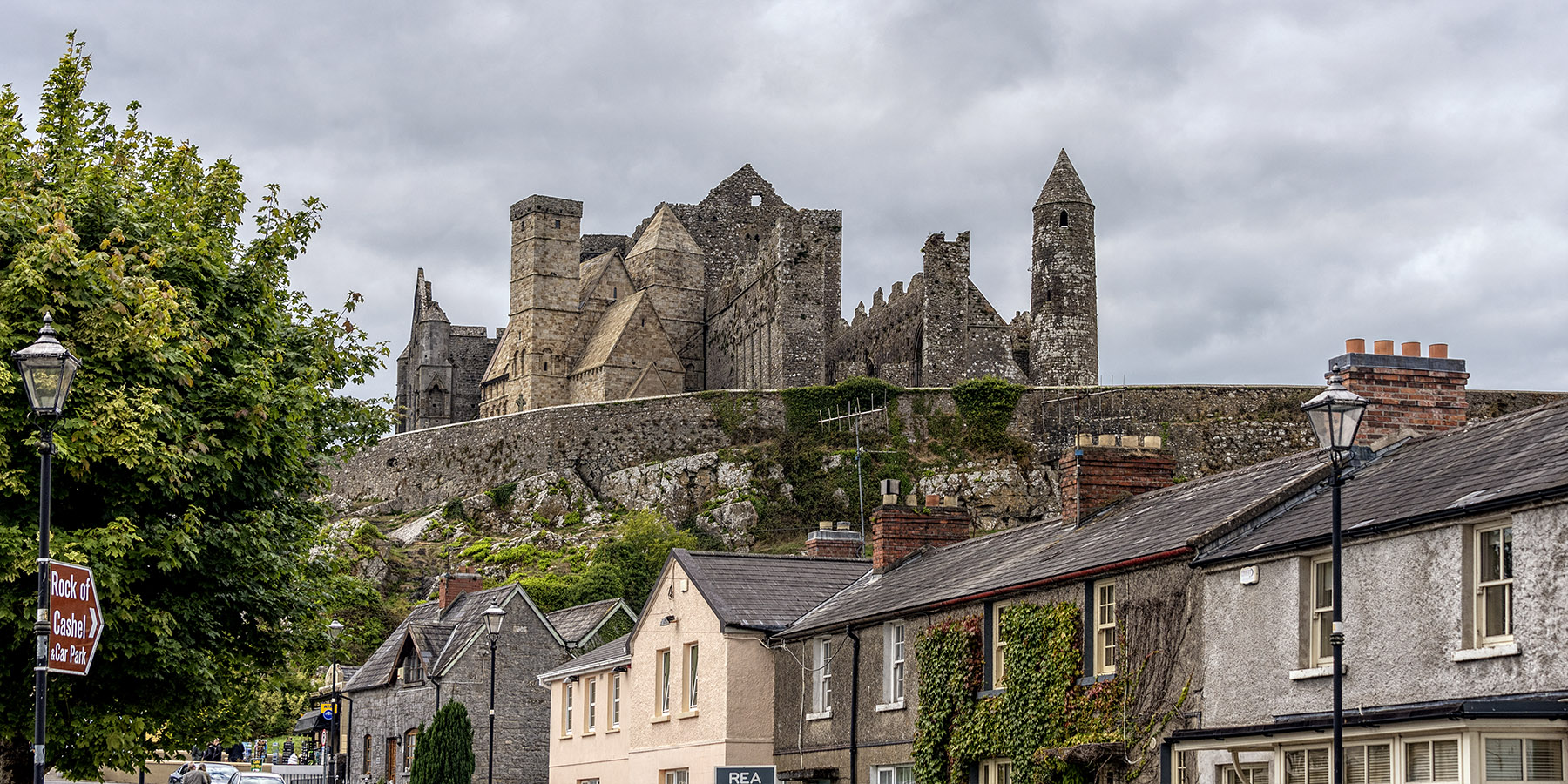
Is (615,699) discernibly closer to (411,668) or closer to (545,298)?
(411,668)

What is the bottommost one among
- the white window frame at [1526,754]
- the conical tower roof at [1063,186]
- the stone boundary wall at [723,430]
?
the white window frame at [1526,754]

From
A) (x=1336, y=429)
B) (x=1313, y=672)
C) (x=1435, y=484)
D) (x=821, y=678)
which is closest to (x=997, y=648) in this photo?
(x=821, y=678)

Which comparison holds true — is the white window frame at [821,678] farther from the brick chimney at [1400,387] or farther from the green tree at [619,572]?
the green tree at [619,572]

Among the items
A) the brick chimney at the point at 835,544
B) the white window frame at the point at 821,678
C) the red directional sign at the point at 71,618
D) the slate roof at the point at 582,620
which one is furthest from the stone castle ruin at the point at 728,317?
the red directional sign at the point at 71,618

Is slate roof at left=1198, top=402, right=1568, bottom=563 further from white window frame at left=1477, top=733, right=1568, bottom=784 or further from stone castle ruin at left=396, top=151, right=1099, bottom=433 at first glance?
stone castle ruin at left=396, top=151, right=1099, bottom=433

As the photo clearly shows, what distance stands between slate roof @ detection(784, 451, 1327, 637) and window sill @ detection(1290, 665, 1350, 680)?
2.04 m

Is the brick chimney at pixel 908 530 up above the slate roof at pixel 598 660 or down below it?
above

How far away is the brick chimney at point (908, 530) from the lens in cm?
2952

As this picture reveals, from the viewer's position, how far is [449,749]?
3834 cm

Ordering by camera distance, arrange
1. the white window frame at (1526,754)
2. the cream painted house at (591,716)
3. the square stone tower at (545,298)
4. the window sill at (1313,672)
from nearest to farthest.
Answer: the white window frame at (1526,754), the window sill at (1313,672), the cream painted house at (591,716), the square stone tower at (545,298)

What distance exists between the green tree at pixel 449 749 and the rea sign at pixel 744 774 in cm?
1195

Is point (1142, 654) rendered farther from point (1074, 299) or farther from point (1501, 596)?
point (1074, 299)

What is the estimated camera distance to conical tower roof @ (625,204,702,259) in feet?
307

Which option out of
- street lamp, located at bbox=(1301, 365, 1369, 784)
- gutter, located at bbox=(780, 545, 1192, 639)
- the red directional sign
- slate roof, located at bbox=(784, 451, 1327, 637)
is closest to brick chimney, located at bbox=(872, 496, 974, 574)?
slate roof, located at bbox=(784, 451, 1327, 637)
